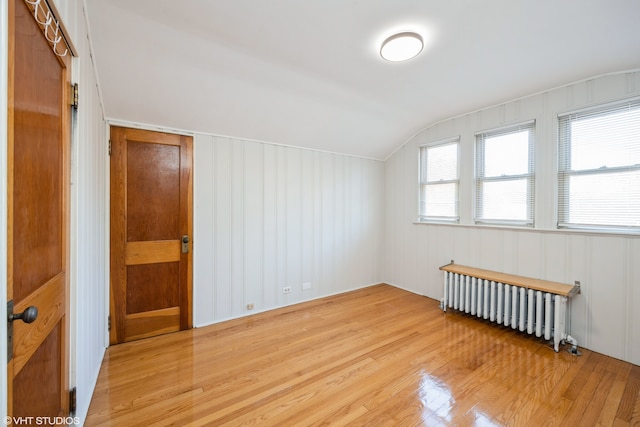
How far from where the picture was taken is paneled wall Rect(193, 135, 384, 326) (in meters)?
3.13

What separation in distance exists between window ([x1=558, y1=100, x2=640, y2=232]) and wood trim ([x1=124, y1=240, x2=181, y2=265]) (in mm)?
4235

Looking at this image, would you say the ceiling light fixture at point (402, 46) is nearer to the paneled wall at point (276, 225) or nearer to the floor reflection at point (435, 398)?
the paneled wall at point (276, 225)

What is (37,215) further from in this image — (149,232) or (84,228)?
(149,232)

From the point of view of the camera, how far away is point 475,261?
11.6ft

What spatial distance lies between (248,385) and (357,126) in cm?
324

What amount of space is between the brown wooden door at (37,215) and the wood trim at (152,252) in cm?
151

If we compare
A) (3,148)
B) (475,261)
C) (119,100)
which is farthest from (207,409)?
(475,261)

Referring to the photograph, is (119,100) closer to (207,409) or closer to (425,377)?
(207,409)

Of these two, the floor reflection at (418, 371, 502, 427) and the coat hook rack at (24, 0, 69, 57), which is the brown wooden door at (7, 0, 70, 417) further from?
the floor reflection at (418, 371, 502, 427)

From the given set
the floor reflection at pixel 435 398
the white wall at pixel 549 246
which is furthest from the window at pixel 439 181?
the floor reflection at pixel 435 398

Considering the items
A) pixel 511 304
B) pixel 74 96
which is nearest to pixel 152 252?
pixel 74 96

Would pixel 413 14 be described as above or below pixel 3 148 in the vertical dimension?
above

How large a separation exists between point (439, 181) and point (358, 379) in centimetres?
299

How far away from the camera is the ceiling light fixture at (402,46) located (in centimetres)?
198
